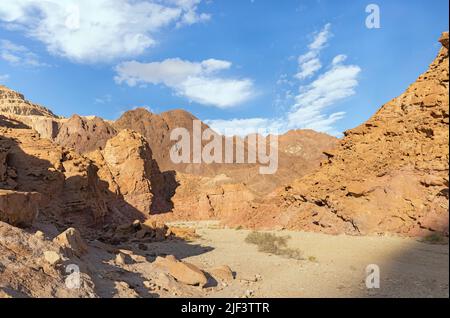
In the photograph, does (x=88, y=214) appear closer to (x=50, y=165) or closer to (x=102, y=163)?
(x=50, y=165)

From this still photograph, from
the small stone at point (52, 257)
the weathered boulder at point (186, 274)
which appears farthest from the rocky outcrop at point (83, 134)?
the small stone at point (52, 257)

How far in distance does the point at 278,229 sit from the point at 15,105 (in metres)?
95.6

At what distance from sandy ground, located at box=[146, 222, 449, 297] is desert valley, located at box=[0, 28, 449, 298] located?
1.6 inches

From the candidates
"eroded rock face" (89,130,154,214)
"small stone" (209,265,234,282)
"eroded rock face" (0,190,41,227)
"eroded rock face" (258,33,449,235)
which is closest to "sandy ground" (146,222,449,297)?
"small stone" (209,265,234,282)

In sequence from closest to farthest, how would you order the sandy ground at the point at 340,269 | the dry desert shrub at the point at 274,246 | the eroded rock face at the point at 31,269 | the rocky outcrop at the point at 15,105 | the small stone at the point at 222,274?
the eroded rock face at the point at 31,269, the sandy ground at the point at 340,269, the small stone at the point at 222,274, the dry desert shrub at the point at 274,246, the rocky outcrop at the point at 15,105

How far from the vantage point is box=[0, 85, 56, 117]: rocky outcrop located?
91.7 meters

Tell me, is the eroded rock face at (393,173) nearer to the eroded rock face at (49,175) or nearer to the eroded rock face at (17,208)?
the eroded rock face at (17,208)

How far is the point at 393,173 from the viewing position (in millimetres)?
15172

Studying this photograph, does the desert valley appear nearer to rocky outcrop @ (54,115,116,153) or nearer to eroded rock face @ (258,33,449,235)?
eroded rock face @ (258,33,449,235)

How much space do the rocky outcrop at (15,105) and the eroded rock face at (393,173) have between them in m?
91.1

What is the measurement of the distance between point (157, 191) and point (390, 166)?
38.7 m

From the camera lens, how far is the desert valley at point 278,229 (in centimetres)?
689
